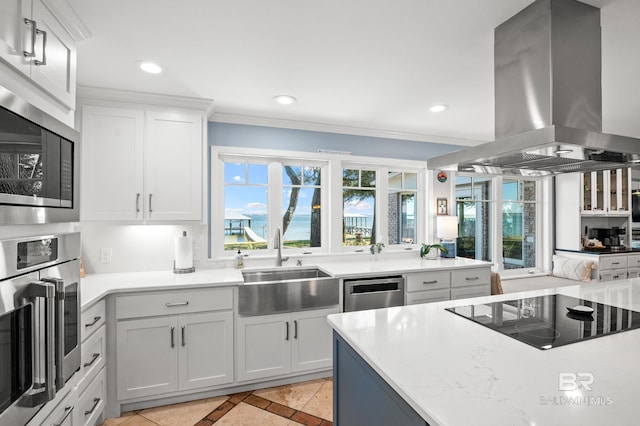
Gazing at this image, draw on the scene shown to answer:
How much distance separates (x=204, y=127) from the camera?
2.73 m

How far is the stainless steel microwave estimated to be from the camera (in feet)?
3.18

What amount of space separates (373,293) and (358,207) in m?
1.19

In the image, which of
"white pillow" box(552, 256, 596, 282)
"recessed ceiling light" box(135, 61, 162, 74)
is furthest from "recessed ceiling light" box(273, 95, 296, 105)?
"white pillow" box(552, 256, 596, 282)

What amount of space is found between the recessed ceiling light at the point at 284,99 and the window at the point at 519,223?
3222 millimetres

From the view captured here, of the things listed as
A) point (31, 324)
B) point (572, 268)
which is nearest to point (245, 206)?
point (31, 324)

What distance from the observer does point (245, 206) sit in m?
3.24

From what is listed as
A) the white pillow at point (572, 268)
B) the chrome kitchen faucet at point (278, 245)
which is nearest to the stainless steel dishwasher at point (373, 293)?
the chrome kitchen faucet at point (278, 245)

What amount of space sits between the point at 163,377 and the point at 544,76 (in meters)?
2.94

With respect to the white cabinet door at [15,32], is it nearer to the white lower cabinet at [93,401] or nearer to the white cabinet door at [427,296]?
the white lower cabinet at [93,401]

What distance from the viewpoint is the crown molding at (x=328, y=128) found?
122 inches

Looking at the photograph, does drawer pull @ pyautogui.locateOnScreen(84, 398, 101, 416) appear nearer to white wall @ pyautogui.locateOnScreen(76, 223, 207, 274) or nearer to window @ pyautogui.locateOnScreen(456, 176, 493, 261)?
white wall @ pyautogui.locateOnScreen(76, 223, 207, 274)

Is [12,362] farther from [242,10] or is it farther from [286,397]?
[286,397]

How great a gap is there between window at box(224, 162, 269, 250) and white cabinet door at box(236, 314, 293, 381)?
37.6 inches

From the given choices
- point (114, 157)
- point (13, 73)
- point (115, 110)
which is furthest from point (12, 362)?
point (115, 110)
